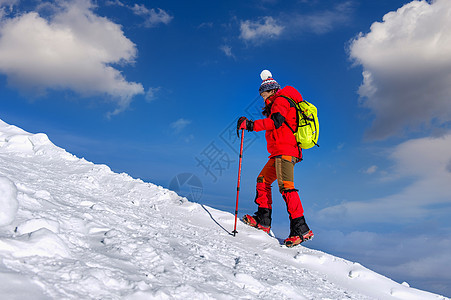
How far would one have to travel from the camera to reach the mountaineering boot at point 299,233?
5.48 meters

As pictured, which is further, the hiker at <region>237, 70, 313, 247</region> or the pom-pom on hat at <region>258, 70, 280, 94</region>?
the pom-pom on hat at <region>258, 70, 280, 94</region>

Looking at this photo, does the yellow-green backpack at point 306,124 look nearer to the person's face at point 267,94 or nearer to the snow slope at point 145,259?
the person's face at point 267,94

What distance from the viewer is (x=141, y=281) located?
7.95 feet

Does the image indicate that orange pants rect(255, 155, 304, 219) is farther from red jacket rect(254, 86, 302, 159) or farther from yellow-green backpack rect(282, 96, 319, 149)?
yellow-green backpack rect(282, 96, 319, 149)

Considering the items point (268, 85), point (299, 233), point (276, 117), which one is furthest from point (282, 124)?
point (299, 233)

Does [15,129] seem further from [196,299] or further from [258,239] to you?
[196,299]

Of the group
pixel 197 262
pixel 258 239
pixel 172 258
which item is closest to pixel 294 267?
pixel 258 239

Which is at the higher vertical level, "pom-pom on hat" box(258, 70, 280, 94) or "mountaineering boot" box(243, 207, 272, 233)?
"pom-pom on hat" box(258, 70, 280, 94)

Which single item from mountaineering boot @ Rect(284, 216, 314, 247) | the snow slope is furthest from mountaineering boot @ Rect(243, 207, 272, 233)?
mountaineering boot @ Rect(284, 216, 314, 247)

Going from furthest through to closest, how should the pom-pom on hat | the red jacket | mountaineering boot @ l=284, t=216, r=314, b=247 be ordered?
the pom-pom on hat → the red jacket → mountaineering boot @ l=284, t=216, r=314, b=247

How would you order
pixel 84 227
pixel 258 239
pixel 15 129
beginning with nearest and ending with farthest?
1. pixel 84 227
2. pixel 258 239
3. pixel 15 129

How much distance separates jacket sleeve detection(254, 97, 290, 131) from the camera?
553 centimetres

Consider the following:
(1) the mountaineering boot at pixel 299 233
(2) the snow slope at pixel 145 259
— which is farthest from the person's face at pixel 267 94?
(2) the snow slope at pixel 145 259

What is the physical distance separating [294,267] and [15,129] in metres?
10.1
